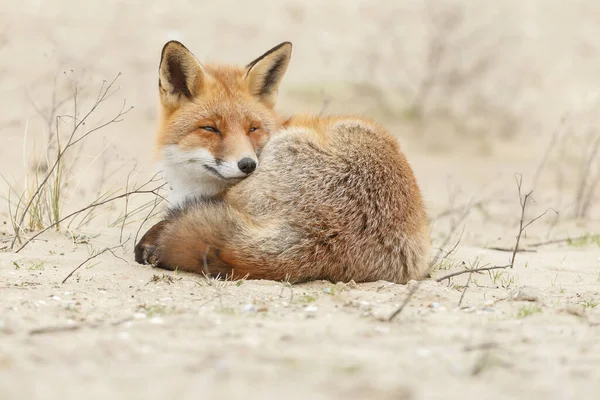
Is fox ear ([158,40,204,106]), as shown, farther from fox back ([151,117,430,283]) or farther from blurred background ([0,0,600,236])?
blurred background ([0,0,600,236])

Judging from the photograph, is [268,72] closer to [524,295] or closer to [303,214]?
[303,214]

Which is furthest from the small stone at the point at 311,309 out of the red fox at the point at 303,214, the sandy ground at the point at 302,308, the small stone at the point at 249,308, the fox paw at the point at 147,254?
the fox paw at the point at 147,254

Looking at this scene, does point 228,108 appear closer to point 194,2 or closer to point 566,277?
point 566,277

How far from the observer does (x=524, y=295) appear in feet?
13.0

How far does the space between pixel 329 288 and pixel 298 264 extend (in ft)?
0.72

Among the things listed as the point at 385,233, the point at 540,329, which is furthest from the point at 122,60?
the point at 540,329

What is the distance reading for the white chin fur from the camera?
4.54 m

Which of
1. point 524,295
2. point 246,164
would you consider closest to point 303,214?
point 246,164

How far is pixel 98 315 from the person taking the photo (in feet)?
10.5

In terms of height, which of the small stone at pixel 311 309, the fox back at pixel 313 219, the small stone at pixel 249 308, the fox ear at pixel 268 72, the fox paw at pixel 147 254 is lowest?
the small stone at pixel 249 308

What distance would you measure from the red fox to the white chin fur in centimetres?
6

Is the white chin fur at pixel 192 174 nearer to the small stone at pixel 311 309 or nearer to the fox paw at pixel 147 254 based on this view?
the fox paw at pixel 147 254

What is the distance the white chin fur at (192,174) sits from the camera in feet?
14.9

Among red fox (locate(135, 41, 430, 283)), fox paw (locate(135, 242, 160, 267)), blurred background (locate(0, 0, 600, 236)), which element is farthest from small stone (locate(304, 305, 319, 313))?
blurred background (locate(0, 0, 600, 236))
